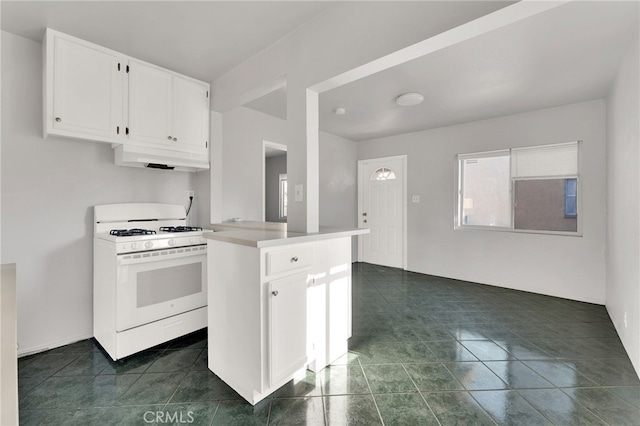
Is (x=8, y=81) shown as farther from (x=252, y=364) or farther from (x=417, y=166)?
(x=417, y=166)

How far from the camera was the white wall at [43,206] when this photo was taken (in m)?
2.05

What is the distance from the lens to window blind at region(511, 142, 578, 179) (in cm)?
341

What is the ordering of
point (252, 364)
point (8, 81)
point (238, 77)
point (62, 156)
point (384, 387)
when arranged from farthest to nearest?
point (238, 77) → point (62, 156) → point (8, 81) → point (384, 387) → point (252, 364)

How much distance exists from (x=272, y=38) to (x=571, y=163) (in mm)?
3814

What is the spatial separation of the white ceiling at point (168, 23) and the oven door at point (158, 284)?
1.66 metres

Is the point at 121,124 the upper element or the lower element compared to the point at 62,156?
upper

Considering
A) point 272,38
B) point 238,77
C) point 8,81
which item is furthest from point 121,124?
point 272,38

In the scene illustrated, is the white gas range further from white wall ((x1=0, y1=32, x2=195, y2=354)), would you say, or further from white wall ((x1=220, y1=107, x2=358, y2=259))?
white wall ((x1=220, y1=107, x2=358, y2=259))

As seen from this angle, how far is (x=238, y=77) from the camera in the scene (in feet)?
8.34

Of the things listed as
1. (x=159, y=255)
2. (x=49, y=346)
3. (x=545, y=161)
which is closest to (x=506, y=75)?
(x=545, y=161)

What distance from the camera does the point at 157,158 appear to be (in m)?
2.48

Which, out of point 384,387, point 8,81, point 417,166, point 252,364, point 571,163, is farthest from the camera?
point 417,166

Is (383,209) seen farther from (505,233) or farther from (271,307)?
(271,307)

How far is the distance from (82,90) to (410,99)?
3054mm
